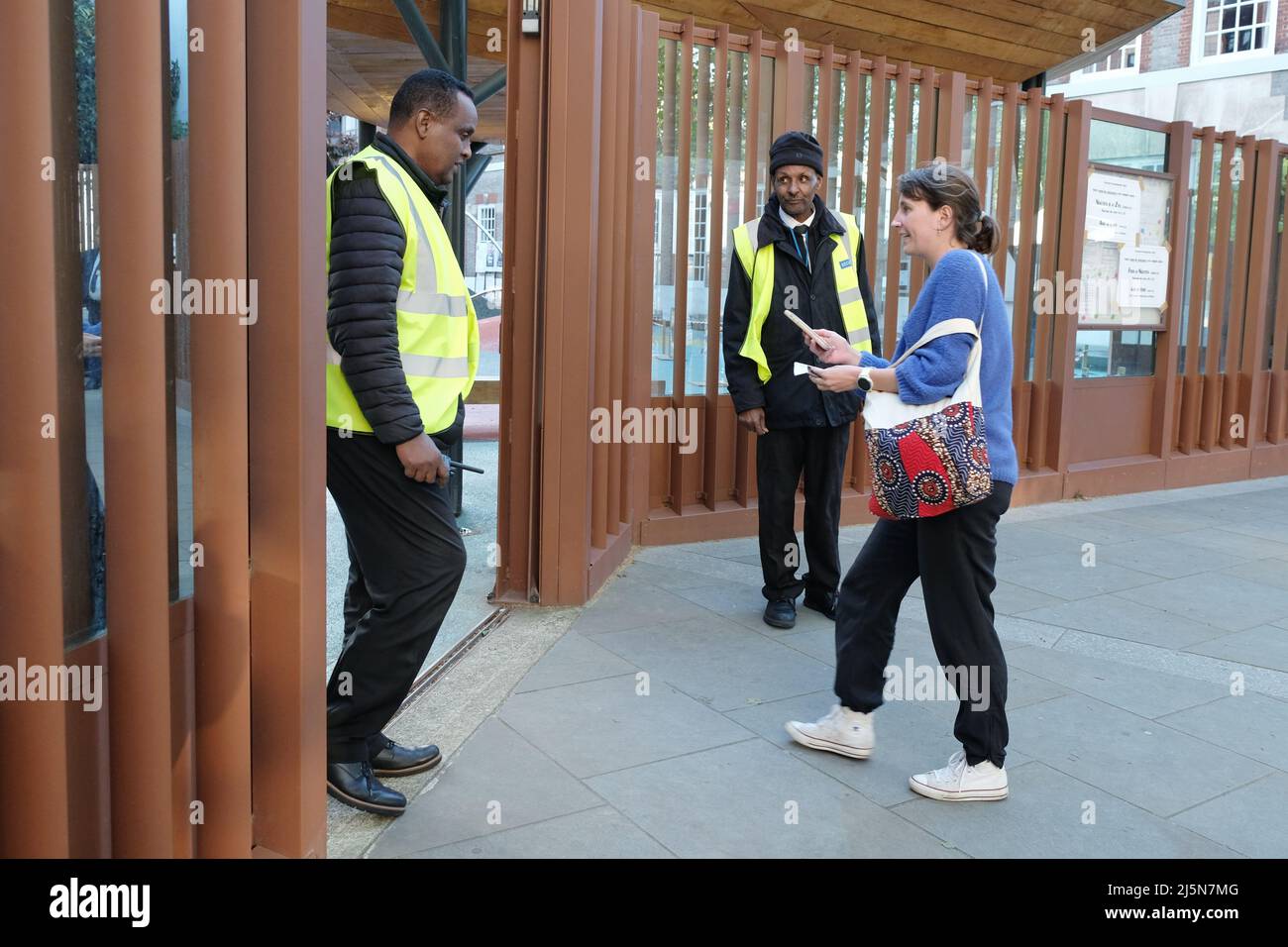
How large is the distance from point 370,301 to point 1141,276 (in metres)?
8.15

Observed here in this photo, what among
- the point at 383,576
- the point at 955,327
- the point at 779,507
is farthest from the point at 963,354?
the point at 779,507

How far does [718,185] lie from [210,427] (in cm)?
504

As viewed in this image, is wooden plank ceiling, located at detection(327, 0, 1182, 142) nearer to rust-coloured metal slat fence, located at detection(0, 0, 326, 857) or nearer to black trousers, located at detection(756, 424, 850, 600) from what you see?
black trousers, located at detection(756, 424, 850, 600)

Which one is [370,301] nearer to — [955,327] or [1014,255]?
[955,327]

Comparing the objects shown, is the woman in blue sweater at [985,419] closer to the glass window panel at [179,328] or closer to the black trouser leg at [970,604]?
the black trouser leg at [970,604]

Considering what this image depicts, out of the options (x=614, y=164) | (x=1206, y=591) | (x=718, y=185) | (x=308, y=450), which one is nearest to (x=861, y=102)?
(x=718, y=185)

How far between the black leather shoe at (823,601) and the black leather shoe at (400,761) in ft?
7.96

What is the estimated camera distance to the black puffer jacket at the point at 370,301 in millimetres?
3178

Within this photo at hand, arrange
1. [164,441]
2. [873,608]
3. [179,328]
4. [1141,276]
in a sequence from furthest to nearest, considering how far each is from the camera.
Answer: [1141,276] < [873,608] < [179,328] < [164,441]

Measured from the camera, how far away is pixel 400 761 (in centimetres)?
372

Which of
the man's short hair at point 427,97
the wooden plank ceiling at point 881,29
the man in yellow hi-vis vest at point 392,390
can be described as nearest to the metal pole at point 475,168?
the wooden plank ceiling at point 881,29

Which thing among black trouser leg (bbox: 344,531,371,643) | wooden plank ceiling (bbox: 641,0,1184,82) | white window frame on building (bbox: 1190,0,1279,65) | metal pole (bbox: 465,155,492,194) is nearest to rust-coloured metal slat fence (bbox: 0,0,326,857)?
black trouser leg (bbox: 344,531,371,643)
